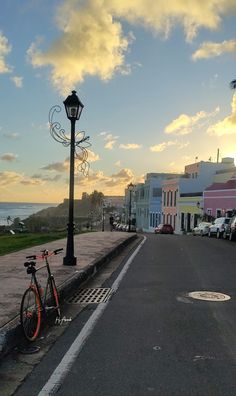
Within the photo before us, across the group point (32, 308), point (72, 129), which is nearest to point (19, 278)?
point (32, 308)

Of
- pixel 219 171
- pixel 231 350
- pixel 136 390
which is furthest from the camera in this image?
pixel 219 171

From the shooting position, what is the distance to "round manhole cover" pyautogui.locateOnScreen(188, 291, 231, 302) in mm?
9898

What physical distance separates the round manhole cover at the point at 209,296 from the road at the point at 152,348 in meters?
0.14

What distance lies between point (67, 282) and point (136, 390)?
214 inches

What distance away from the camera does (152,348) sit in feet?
21.5

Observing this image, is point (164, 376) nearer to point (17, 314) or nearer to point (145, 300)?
point (17, 314)

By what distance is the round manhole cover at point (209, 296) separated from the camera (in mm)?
9898

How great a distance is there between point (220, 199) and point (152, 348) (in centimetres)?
4697

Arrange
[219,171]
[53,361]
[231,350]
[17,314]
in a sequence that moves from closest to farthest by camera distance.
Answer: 1. [53,361]
2. [231,350]
3. [17,314]
4. [219,171]

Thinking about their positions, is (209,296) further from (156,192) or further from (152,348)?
(156,192)

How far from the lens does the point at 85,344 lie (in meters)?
6.75

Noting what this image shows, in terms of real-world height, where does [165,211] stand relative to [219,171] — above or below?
below

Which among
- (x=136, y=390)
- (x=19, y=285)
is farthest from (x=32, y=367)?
(x=19, y=285)

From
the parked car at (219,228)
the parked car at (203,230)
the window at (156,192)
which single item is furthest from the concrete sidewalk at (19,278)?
the window at (156,192)
